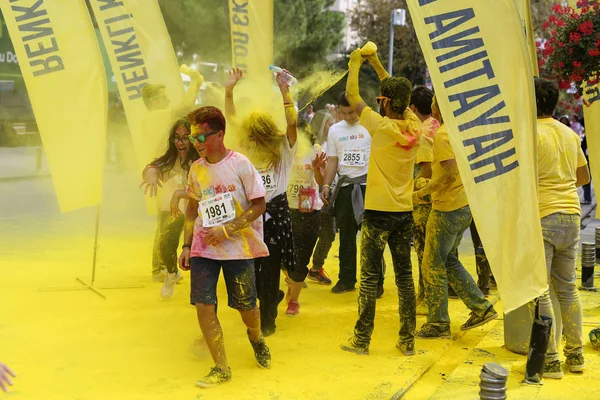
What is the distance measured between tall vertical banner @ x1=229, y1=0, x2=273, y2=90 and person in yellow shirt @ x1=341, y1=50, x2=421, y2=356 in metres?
2.55

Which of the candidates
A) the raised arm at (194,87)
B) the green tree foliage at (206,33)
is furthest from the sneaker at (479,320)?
the raised arm at (194,87)

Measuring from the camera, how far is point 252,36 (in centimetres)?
895

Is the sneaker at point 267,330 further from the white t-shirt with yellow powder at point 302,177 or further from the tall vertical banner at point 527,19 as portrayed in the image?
the tall vertical banner at point 527,19

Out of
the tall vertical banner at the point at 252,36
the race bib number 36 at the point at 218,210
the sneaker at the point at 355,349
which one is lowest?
the sneaker at the point at 355,349

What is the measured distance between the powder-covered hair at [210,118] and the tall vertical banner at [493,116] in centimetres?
150

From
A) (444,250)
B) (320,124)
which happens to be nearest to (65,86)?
(444,250)

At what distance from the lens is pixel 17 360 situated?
6.03 m

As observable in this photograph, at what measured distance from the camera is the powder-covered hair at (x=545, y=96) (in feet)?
19.7

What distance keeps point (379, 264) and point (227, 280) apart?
4.22 feet

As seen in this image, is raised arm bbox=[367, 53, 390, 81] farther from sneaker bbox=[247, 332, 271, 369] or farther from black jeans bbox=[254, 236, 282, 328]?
sneaker bbox=[247, 332, 271, 369]

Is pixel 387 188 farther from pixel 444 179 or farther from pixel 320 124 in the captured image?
pixel 320 124

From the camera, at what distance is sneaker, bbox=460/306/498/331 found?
7055 mm

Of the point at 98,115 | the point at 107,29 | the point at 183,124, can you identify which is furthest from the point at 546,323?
the point at 107,29

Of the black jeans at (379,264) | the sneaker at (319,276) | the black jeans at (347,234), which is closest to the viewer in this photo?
the black jeans at (379,264)
